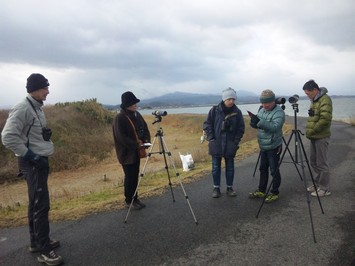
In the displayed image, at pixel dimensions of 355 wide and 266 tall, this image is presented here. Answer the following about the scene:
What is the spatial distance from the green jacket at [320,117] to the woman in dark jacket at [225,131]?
4.61ft

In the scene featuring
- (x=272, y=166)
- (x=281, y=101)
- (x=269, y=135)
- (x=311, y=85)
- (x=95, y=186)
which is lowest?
(x=95, y=186)

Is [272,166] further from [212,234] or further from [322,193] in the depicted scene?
[212,234]

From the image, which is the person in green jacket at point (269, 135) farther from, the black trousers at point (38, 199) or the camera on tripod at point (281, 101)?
the black trousers at point (38, 199)

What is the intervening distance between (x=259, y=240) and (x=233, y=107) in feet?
9.35

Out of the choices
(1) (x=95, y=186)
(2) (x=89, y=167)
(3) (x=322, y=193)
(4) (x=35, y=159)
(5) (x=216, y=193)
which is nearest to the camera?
(4) (x=35, y=159)

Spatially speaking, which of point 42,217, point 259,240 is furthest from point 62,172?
point 259,240

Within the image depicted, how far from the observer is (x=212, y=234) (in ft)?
15.7

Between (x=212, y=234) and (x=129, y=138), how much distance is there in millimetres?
2323

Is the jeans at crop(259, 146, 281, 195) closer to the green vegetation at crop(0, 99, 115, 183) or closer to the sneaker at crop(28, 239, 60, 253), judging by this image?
the sneaker at crop(28, 239, 60, 253)

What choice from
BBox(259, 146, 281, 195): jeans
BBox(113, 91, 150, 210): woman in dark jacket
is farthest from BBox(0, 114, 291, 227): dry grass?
BBox(259, 146, 281, 195): jeans

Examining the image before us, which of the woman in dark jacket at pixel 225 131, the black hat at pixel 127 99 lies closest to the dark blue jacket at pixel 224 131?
the woman in dark jacket at pixel 225 131

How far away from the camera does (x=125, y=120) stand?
5.88m

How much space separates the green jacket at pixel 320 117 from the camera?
5984mm

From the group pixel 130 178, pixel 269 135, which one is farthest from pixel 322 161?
pixel 130 178
